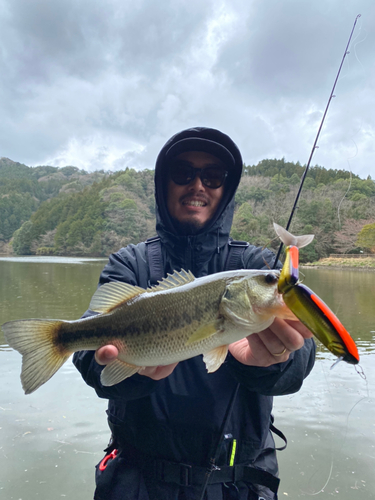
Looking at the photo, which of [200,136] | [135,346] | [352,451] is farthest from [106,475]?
[352,451]

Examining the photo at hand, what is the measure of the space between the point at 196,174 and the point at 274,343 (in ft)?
5.46

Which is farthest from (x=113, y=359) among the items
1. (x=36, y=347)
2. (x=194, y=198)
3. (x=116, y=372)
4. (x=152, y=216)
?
(x=152, y=216)

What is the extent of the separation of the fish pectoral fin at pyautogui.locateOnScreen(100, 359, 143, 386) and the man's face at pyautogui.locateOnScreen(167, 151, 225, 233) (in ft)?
4.08

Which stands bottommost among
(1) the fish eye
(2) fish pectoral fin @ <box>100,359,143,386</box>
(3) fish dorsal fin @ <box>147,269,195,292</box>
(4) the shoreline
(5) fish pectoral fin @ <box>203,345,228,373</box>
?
(4) the shoreline

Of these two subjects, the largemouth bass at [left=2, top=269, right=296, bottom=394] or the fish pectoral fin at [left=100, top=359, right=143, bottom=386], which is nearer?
the largemouth bass at [left=2, top=269, right=296, bottom=394]

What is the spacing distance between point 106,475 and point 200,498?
1.98 ft

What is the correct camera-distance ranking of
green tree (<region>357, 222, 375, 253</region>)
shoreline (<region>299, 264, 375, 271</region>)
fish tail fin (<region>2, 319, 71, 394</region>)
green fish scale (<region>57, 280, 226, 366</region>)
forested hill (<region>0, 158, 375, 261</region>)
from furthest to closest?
shoreline (<region>299, 264, 375, 271</region>)
green tree (<region>357, 222, 375, 253</region>)
forested hill (<region>0, 158, 375, 261</region>)
fish tail fin (<region>2, 319, 71, 394</region>)
green fish scale (<region>57, 280, 226, 366</region>)

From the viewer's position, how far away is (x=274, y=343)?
1629 mm

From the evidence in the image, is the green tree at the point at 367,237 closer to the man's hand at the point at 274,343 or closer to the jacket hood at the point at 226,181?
the jacket hood at the point at 226,181

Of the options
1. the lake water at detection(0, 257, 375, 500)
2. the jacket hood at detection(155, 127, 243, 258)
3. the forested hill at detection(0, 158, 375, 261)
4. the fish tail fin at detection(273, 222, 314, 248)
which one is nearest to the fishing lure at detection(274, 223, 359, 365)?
the fish tail fin at detection(273, 222, 314, 248)

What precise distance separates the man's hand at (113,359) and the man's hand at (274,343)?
42cm

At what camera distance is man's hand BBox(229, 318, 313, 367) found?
1530mm

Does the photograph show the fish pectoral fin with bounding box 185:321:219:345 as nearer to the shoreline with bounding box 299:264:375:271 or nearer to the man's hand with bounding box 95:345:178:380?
the man's hand with bounding box 95:345:178:380

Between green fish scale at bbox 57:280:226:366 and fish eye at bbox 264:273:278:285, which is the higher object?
fish eye at bbox 264:273:278:285
